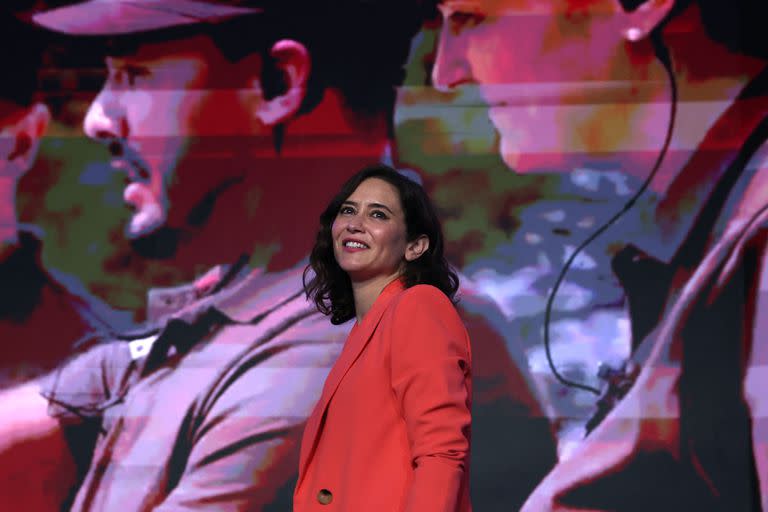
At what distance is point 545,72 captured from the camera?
12.0 ft

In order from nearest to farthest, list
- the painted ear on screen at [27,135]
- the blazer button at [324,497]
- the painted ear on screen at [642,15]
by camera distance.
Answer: the blazer button at [324,497] → the painted ear on screen at [642,15] → the painted ear on screen at [27,135]

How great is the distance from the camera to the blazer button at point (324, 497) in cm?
171

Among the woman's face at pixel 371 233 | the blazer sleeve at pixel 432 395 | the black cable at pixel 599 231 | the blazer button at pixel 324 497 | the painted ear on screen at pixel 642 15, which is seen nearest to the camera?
the blazer sleeve at pixel 432 395

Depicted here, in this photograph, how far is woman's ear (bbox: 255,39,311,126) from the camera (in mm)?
3709

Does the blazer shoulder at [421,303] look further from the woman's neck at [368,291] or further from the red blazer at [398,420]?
the woman's neck at [368,291]

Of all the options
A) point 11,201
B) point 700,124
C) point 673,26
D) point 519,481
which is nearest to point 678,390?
point 519,481

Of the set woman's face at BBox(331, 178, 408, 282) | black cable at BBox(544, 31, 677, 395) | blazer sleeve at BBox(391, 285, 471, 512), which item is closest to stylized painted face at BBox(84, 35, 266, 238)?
black cable at BBox(544, 31, 677, 395)

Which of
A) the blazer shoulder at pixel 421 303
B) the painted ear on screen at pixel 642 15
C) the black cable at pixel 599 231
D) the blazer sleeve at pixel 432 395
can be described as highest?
the painted ear on screen at pixel 642 15

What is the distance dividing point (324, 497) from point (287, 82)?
7.50ft

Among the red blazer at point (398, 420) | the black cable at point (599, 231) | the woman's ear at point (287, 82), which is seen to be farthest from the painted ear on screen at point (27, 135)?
the red blazer at point (398, 420)

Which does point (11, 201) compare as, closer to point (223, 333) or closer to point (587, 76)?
point (223, 333)

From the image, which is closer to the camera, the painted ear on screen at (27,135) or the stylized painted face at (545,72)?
the stylized painted face at (545,72)

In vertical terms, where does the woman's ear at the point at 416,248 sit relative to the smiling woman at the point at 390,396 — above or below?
above

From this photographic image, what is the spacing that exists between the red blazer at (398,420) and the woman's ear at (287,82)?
204cm
